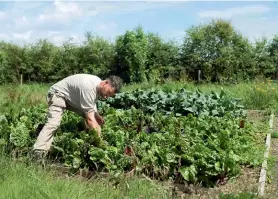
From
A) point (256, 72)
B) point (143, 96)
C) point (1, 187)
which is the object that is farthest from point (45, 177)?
point (256, 72)

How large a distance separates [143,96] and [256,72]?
40.2 feet

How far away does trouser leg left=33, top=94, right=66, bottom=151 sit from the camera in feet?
21.9

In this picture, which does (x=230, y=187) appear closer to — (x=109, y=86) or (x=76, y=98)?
(x=109, y=86)

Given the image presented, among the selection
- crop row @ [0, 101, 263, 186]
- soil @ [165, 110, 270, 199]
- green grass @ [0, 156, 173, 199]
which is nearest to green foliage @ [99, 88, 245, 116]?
crop row @ [0, 101, 263, 186]

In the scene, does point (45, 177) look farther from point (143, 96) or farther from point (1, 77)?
point (1, 77)

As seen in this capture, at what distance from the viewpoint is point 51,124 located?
6.86 m

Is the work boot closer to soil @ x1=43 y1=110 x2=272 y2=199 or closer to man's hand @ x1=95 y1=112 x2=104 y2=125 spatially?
soil @ x1=43 y1=110 x2=272 y2=199

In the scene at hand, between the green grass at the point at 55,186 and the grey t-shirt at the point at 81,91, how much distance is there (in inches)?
53.5

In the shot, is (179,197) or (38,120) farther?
(38,120)

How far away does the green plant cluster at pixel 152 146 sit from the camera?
591 cm

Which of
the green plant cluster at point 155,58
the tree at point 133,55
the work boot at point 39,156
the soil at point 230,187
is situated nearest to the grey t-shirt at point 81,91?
the work boot at point 39,156

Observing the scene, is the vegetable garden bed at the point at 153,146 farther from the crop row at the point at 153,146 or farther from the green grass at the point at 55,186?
the green grass at the point at 55,186

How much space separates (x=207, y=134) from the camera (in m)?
7.14

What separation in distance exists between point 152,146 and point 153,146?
45mm
